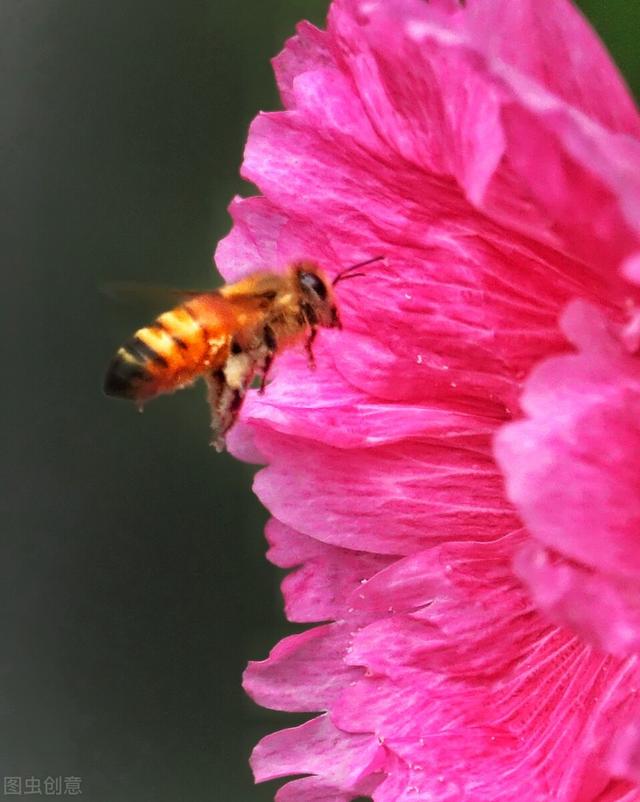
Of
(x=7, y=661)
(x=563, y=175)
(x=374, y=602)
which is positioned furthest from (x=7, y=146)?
(x=563, y=175)

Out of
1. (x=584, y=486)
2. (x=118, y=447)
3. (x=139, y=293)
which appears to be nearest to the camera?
(x=584, y=486)

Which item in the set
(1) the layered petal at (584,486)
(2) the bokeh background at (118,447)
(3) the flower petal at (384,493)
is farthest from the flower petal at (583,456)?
(2) the bokeh background at (118,447)

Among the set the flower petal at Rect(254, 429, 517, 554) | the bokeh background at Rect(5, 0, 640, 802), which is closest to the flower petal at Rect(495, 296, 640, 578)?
the flower petal at Rect(254, 429, 517, 554)

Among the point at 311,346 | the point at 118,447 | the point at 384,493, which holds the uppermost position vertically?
the point at 311,346

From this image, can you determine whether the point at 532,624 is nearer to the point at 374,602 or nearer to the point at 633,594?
the point at 374,602

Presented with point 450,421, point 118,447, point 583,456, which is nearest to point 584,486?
point 583,456

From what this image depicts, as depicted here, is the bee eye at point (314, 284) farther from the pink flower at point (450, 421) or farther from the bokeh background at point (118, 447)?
the bokeh background at point (118, 447)

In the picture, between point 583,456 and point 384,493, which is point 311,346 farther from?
point 583,456
